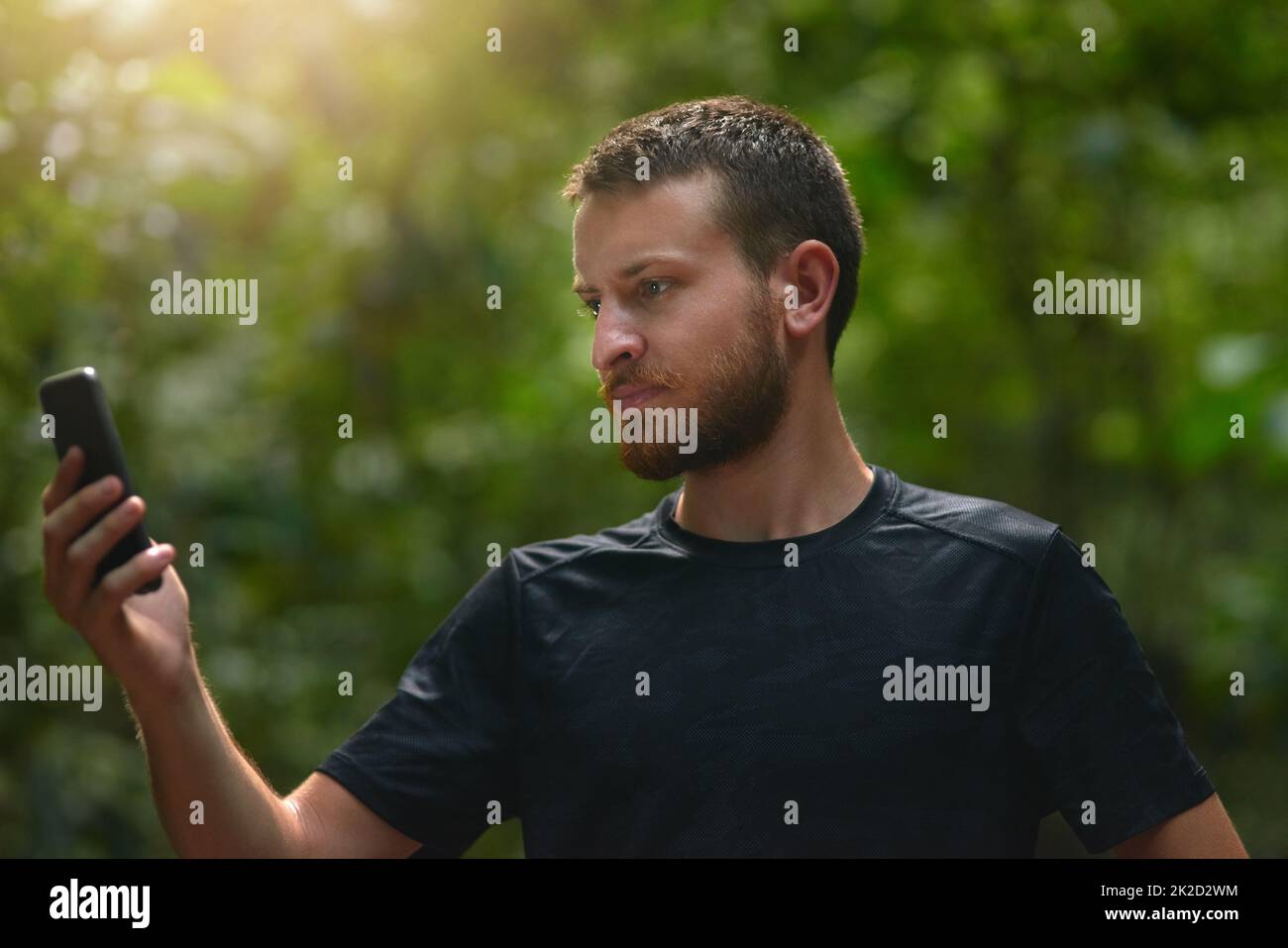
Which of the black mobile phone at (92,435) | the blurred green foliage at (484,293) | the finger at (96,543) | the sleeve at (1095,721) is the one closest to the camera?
the finger at (96,543)

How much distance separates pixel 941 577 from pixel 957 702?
0.79 feet

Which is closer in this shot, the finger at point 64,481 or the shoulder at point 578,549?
the finger at point 64,481

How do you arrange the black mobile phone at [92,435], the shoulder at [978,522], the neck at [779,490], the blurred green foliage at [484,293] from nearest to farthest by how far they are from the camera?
the black mobile phone at [92,435], the shoulder at [978,522], the neck at [779,490], the blurred green foliage at [484,293]

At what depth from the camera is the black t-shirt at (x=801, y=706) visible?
261cm

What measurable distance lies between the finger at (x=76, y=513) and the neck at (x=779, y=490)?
3.77 ft

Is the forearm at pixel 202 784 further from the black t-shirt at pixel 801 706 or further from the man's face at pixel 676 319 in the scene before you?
the man's face at pixel 676 319

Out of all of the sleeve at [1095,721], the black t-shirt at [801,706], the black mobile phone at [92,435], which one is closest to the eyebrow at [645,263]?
the black t-shirt at [801,706]

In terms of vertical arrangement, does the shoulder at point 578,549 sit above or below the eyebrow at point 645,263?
below

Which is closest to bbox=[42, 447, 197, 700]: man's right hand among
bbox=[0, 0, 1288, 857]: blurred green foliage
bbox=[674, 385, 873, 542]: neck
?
bbox=[674, 385, 873, 542]: neck

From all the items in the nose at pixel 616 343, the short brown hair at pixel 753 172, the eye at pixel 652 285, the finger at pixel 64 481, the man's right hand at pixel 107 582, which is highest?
the short brown hair at pixel 753 172

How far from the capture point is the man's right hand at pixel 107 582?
6.94 ft
